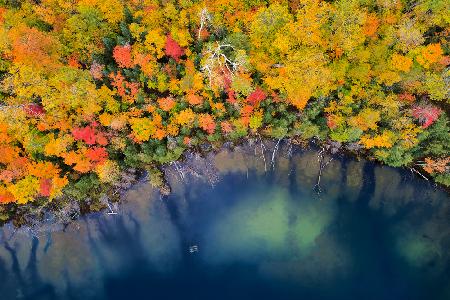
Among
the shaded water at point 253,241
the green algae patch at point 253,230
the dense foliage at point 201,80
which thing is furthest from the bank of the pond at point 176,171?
the green algae patch at point 253,230

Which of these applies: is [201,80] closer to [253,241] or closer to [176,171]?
[176,171]

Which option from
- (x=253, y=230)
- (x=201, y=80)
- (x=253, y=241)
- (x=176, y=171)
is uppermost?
(x=201, y=80)

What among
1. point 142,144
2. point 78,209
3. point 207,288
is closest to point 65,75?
point 142,144

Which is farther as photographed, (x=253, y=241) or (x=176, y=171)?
(x=176, y=171)

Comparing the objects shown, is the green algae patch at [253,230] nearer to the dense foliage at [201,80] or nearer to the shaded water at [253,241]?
the shaded water at [253,241]

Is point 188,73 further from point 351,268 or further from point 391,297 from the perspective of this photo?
point 391,297

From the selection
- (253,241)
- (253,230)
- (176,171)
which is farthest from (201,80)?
(253,241)

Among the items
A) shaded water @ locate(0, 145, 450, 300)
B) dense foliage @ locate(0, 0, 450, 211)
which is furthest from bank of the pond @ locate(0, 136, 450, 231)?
dense foliage @ locate(0, 0, 450, 211)

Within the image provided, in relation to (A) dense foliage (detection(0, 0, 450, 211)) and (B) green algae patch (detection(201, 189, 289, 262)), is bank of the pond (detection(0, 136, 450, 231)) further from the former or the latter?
(B) green algae patch (detection(201, 189, 289, 262))
